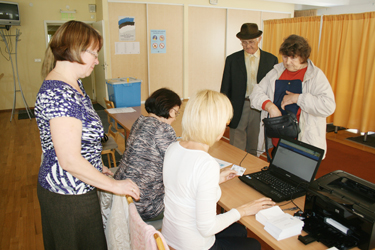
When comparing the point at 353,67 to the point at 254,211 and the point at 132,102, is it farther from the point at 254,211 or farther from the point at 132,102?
the point at 254,211

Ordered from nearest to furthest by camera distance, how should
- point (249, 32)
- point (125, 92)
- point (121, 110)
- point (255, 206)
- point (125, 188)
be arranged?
point (125, 188), point (255, 206), point (249, 32), point (121, 110), point (125, 92)

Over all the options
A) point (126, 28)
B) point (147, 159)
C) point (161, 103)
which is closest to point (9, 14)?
point (126, 28)

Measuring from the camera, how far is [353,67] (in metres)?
4.97

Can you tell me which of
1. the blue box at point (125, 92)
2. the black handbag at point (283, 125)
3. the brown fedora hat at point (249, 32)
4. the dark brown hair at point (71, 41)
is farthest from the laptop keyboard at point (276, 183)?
the blue box at point (125, 92)

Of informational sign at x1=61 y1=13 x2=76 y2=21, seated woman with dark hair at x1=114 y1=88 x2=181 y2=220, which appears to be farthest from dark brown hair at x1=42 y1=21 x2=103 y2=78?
informational sign at x1=61 y1=13 x2=76 y2=21

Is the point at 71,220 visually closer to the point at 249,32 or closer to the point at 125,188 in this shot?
the point at 125,188

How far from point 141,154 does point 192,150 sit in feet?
1.74

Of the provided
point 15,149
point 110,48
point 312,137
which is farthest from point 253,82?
point 110,48

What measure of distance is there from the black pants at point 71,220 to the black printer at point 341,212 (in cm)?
96

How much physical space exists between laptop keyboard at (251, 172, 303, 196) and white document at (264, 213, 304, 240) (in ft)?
0.81

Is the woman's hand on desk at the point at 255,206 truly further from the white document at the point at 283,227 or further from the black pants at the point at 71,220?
the black pants at the point at 71,220

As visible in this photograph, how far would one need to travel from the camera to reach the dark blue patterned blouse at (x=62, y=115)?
1.11 m

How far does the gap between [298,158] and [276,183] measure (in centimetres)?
19

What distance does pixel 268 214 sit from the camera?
132cm
